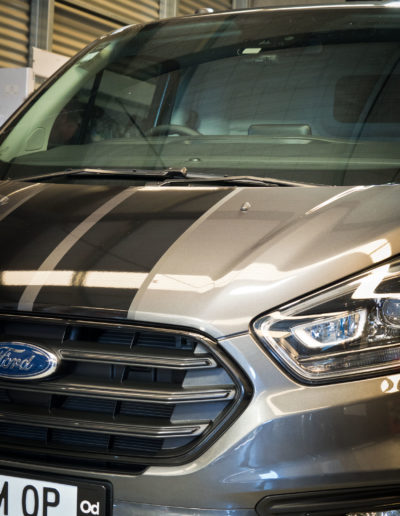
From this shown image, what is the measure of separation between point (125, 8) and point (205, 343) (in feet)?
29.2

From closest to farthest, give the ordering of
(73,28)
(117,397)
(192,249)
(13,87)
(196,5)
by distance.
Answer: (117,397) → (192,249) → (13,87) → (73,28) → (196,5)

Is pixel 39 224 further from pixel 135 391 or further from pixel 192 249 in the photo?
pixel 135 391

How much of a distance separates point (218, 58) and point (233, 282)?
4.62 ft

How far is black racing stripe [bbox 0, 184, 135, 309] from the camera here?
1.92 metres

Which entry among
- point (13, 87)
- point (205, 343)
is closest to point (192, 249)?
point (205, 343)

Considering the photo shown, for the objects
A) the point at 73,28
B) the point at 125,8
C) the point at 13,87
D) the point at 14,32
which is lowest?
the point at 13,87

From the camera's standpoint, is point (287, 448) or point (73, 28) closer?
point (287, 448)

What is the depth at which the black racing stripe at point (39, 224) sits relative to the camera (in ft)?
6.30

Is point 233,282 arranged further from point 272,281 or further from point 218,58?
point 218,58

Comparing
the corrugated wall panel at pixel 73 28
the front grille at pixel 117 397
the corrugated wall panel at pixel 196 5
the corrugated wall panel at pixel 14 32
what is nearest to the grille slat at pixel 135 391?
the front grille at pixel 117 397

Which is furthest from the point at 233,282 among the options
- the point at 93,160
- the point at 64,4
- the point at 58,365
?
the point at 64,4

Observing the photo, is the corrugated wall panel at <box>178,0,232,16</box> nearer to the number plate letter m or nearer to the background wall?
the background wall

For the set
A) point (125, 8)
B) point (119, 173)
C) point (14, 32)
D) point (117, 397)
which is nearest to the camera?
point (117, 397)

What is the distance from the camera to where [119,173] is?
2.38m
